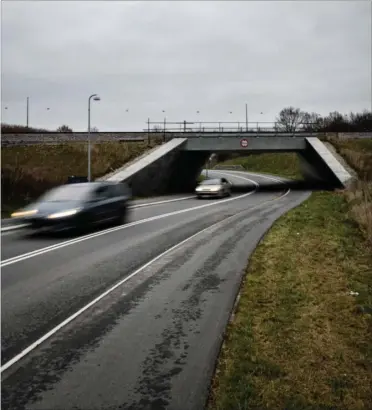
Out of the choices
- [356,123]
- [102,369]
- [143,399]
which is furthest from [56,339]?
[356,123]

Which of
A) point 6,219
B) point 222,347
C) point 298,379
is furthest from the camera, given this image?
A: point 6,219

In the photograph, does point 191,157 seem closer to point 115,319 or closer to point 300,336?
point 115,319

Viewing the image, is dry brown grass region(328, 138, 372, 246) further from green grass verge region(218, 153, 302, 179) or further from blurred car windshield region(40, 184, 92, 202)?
green grass verge region(218, 153, 302, 179)

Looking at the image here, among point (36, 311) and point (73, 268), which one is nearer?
point (36, 311)

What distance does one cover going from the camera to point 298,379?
4.46 meters

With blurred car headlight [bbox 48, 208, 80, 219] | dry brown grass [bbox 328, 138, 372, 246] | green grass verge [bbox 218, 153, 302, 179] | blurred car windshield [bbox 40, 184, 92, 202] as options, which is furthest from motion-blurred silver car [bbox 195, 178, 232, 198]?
green grass verge [bbox 218, 153, 302, 179]

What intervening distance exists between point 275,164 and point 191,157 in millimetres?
39255

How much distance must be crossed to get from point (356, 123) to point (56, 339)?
40.0m

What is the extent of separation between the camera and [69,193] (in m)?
15.0

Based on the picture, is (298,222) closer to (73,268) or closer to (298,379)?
(73,268)

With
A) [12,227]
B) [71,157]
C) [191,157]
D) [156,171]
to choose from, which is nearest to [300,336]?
[12,227]

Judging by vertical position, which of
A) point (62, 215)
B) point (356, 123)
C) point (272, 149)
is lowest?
point (62, 215)

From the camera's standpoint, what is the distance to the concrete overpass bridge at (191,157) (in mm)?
31750

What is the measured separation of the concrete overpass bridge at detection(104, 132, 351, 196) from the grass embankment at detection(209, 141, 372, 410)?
20.9 m
